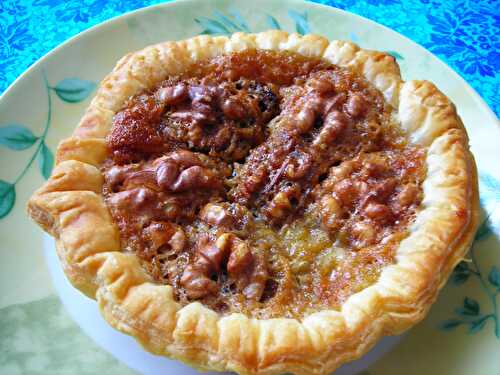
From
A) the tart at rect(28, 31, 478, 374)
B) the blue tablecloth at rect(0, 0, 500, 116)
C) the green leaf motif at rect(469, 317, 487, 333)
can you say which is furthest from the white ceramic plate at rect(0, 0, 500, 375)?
the blue tablecloth at rect(0, 0, 500, 116)

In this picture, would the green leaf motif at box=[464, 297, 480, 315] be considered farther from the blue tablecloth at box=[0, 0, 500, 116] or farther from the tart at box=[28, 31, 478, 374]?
the blue tablecloth at box=[0, 0, 500, 116]

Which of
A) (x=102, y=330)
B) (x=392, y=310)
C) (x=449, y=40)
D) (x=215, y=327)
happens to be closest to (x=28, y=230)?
(x=102, y=330)

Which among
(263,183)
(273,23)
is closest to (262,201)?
(263,183)

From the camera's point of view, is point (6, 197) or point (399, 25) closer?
point (6, 197)

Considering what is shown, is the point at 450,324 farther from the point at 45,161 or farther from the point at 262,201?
the point at 45,161

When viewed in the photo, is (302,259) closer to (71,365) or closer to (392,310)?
(392,310)

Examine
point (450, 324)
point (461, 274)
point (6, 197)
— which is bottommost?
point (6, 197)
